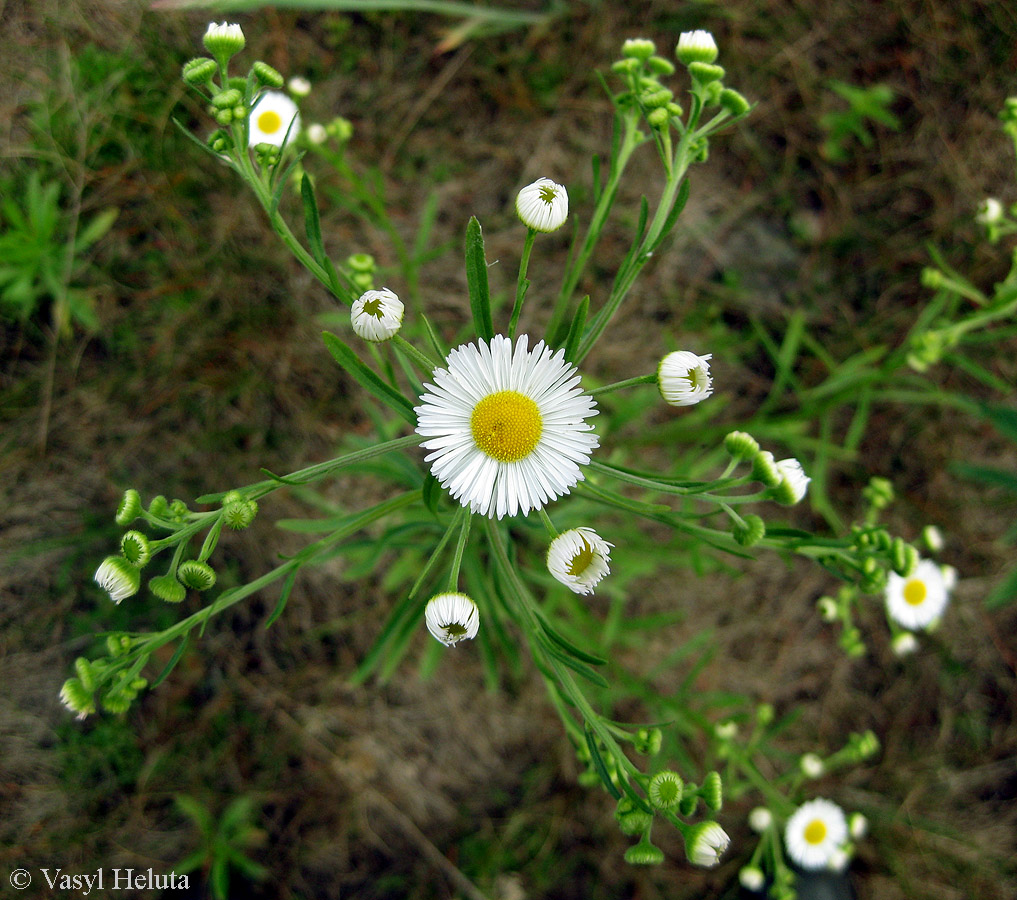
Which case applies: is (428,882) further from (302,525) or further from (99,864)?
(302,525)

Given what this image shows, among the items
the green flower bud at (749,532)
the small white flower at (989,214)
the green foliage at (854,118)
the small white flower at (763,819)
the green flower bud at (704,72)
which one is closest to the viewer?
the green flower bud at (749,532)

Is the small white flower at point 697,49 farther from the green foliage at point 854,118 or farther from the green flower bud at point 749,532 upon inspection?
the green foliage at point 854,118

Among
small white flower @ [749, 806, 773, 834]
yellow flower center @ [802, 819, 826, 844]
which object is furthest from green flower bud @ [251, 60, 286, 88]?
yellow flower center @ [802, 819, 826, 844]

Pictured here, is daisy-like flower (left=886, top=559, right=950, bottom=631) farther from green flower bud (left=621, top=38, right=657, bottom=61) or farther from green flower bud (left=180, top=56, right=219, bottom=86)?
green flower bud (left=180, top=56, right=219, bottom=86)

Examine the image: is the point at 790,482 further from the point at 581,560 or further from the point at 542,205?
the point at 542,205

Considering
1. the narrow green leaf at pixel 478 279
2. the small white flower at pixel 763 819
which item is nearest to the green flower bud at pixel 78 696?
the narrow green leaf at pixel 478 279

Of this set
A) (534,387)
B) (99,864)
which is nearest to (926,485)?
(534,387)
